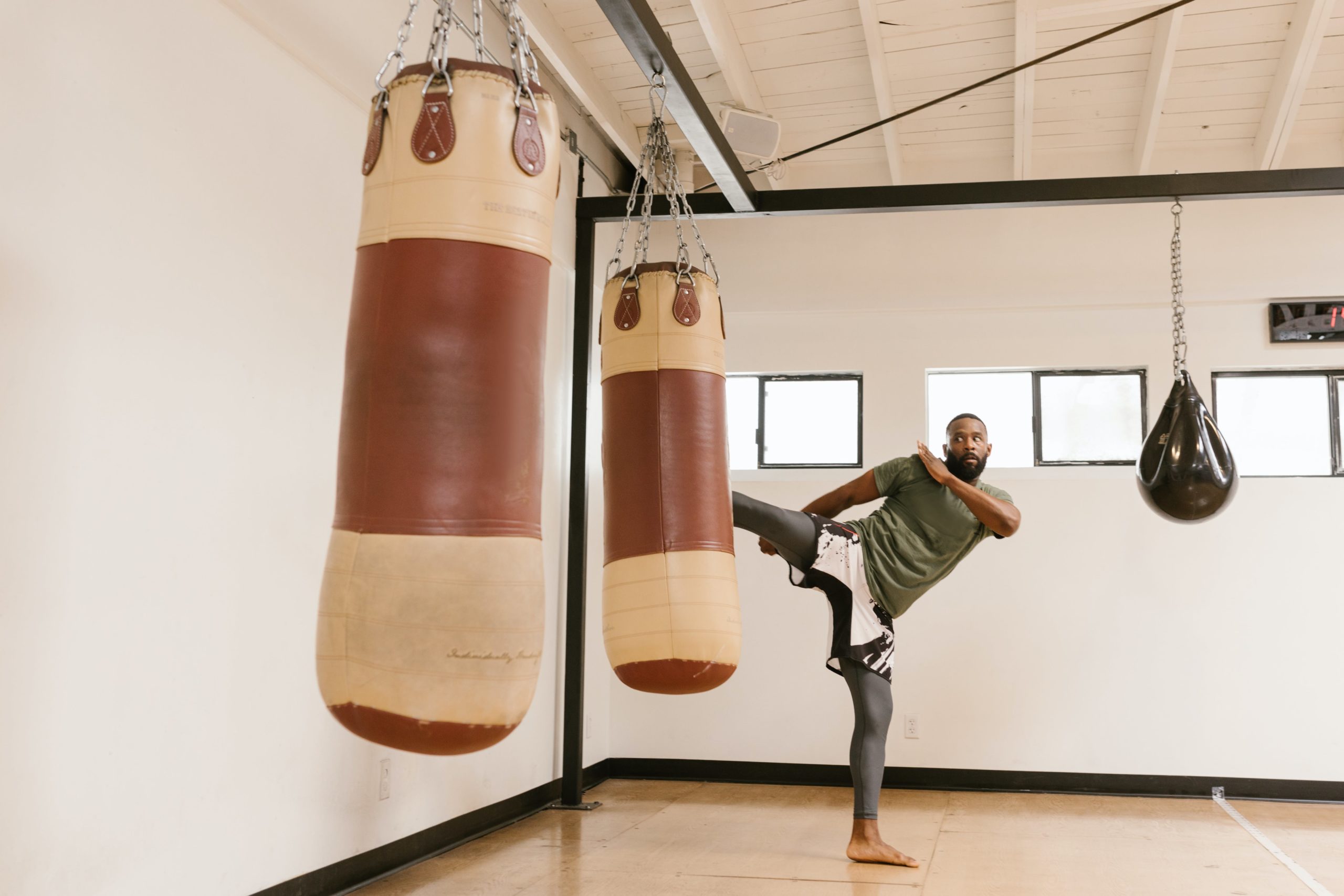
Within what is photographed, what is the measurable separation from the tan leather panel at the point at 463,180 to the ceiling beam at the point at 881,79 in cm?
307

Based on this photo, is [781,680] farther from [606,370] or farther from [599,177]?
[606,370]

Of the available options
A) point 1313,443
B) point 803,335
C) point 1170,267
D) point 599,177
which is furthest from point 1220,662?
point 599,177

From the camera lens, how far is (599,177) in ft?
18.6

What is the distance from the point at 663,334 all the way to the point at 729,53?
8.23ft

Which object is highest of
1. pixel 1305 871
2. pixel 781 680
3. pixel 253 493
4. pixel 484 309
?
pixel 484 309

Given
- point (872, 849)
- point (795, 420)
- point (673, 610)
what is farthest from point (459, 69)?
point (795, 420)

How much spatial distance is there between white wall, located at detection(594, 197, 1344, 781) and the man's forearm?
1836 mm

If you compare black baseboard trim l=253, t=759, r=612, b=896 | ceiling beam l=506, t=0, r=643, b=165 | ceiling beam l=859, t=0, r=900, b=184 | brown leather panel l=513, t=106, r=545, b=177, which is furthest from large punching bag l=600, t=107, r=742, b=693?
ceiling beam l=859, t=0, r=900, b=184

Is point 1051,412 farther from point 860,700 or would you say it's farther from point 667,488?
point 667,488

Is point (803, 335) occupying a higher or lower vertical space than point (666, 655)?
higher

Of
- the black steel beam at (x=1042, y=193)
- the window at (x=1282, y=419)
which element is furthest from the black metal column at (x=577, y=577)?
the window at (x=1282, y=419)

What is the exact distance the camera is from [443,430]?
4.60 ft

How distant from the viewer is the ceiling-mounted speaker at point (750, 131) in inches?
192

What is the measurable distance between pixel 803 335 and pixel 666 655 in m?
3.83
